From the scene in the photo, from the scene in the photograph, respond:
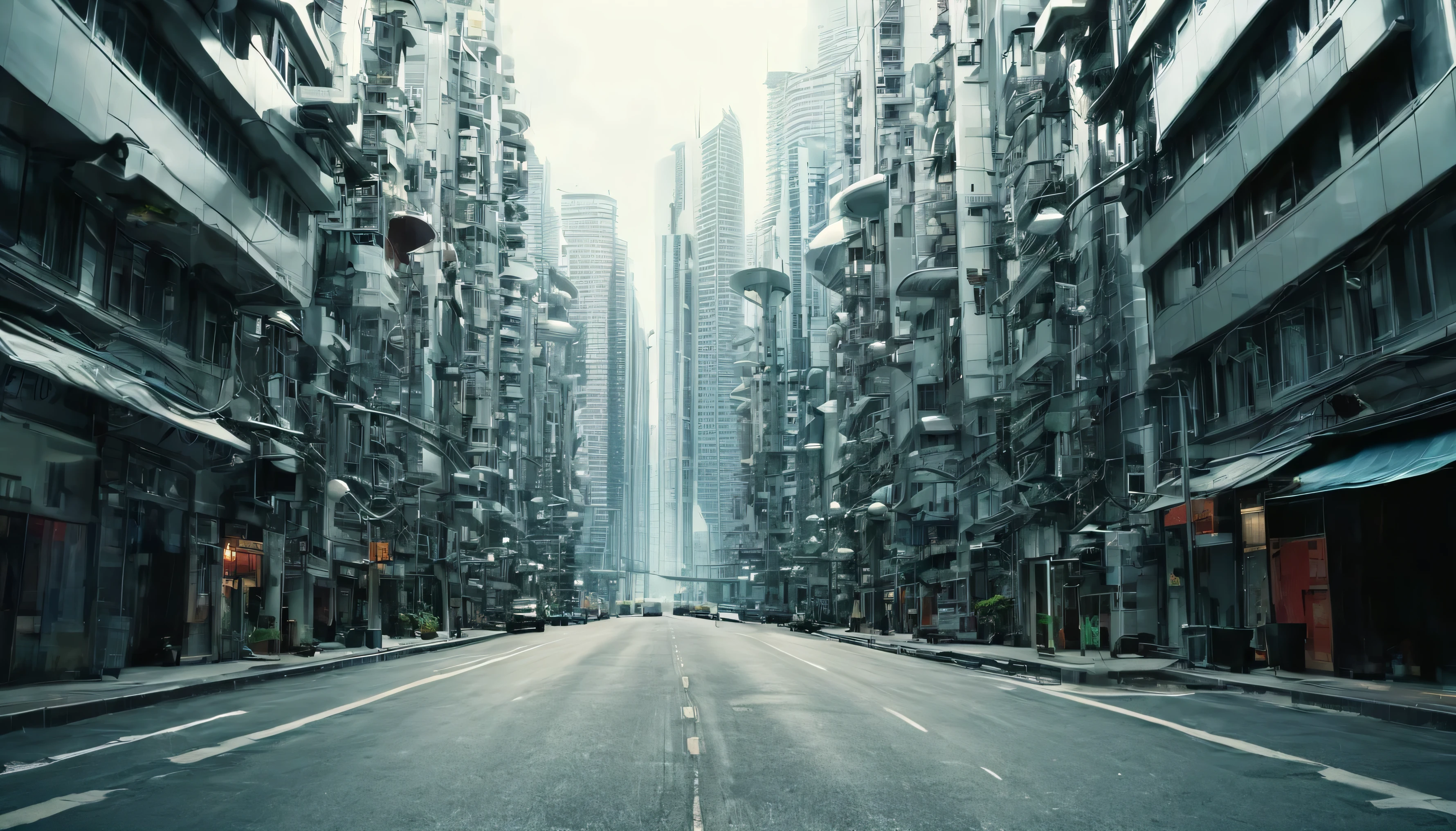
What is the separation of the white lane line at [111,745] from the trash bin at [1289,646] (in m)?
22.0

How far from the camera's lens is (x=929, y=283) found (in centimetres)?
6719

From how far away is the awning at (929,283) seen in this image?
216ft

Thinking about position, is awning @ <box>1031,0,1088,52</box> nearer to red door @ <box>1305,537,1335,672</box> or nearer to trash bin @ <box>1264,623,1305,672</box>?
red door @ <box>1305,537,1335,672</box>

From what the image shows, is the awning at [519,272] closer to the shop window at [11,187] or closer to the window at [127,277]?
the window at [127,277]

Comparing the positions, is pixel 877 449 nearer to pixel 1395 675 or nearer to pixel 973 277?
pixel 973 277

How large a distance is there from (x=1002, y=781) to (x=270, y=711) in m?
11.8

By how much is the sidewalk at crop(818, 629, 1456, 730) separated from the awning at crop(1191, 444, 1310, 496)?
428 centimetres

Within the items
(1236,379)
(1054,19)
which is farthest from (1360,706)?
(1054,19)

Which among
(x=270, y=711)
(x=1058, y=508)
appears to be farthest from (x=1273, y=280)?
(x=270, y=711)

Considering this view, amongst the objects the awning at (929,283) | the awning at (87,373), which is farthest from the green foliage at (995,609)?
the awning at (87,373)

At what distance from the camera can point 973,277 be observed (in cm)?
6091

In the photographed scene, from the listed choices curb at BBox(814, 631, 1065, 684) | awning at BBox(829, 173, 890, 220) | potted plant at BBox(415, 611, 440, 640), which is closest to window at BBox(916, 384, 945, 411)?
awning at BBox(829, 173, 890, 220)

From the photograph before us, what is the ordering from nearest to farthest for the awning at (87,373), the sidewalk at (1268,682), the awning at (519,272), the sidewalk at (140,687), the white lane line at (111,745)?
the white lane line at (111,745) → the sidewalk at (140,687) → the sidewalk at (1268,682) → the awning at (87,373) → the awning at (519,272)

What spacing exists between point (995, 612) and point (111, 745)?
42.4m
